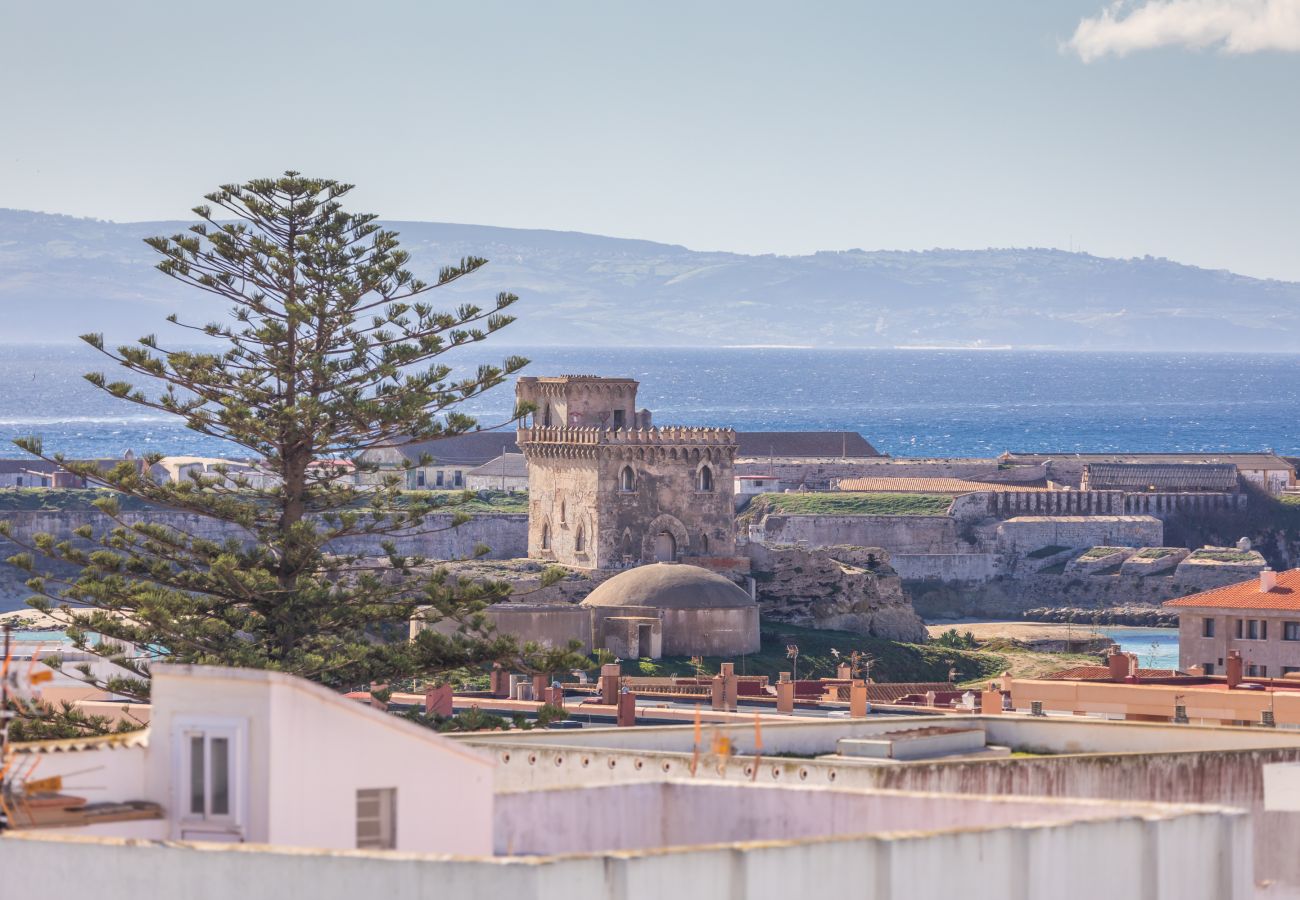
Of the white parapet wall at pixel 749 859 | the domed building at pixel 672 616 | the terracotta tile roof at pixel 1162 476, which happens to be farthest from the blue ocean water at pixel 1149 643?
the white parapet wall at pixel 749 859

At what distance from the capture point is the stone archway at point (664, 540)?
77.8 meters

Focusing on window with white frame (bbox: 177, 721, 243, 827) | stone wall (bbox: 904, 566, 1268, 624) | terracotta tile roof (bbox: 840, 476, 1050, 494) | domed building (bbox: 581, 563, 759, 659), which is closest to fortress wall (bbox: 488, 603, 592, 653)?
domed building (bbox: 581, 563, 759, 659)

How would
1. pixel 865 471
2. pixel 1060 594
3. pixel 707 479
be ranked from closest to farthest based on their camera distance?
pixel 707 479, pixel 1060 594, pixel 865 471

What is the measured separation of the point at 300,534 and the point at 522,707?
751 centimetres

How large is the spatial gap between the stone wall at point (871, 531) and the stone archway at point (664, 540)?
33.1 meters

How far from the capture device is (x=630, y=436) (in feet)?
255

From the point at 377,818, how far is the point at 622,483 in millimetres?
62701

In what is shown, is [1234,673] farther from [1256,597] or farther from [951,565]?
[951,565]

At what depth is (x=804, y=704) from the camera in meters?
48.8

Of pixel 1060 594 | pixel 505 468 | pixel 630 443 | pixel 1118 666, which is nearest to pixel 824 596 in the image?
pixel 630 443

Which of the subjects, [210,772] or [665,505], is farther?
[665,505]

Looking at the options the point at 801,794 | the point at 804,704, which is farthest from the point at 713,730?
the point at 804,704

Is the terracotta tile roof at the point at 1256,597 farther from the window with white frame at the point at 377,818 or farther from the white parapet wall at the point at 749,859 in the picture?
the window with white frame at the point at 377,818

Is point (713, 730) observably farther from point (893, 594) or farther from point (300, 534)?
point (893, 594)
